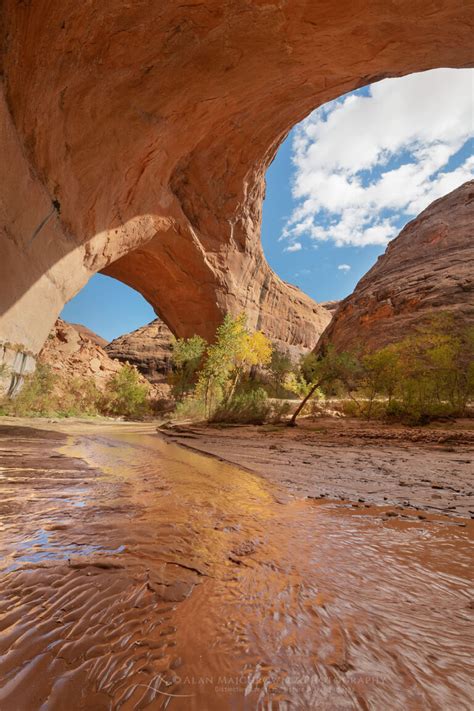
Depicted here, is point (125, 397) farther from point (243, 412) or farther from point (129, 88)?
point (129, 88)

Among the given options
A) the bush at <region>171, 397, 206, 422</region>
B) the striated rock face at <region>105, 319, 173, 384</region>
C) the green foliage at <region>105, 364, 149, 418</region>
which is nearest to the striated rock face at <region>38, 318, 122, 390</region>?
the green foliage at <region>105, 364, 149, 418</region>

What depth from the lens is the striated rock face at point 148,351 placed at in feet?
125

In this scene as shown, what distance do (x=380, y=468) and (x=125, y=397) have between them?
771 inches

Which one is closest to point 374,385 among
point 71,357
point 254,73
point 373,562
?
point 254,73

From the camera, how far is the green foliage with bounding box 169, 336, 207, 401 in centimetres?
1994

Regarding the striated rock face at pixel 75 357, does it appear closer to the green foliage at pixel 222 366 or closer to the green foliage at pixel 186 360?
the green foliage at pixel 186 360

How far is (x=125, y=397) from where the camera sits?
21.2 m

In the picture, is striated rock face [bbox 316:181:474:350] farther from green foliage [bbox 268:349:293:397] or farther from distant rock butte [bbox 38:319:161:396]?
distant rock butte [bbox 38:319:161:396]

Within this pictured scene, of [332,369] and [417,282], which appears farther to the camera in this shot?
[417,282]

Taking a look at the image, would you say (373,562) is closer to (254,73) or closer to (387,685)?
(387,685)

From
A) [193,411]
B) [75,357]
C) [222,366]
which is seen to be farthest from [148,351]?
[222,366]

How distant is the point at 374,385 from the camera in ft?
36.0

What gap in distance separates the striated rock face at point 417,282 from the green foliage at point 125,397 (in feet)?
45.9

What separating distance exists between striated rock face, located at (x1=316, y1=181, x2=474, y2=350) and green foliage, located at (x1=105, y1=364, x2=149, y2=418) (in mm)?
13981
